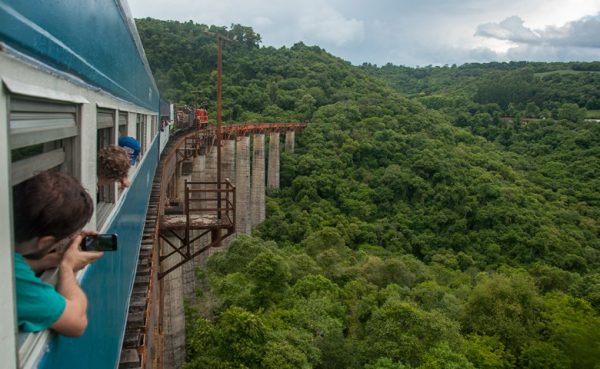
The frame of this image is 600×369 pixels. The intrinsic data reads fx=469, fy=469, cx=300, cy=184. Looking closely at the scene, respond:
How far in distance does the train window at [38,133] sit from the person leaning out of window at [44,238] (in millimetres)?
67

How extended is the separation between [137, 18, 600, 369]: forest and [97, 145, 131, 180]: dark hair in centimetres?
762

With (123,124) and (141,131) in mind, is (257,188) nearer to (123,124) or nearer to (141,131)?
(141,131)

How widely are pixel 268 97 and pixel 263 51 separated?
53.9 ft

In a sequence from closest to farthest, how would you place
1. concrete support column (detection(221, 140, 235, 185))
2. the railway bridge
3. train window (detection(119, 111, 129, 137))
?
train window (detection(119, 111, 129, 137)), the railway bridge, concrete support column (detection(221, 140, 235, 185))

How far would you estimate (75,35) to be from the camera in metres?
1.91

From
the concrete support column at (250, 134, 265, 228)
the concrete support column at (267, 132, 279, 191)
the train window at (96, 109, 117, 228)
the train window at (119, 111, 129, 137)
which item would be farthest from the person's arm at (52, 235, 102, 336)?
the concrete support column at (267, 132, 279, 191)

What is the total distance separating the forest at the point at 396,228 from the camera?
39.5ft

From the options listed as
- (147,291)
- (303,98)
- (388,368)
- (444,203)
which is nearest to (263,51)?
(303,98)

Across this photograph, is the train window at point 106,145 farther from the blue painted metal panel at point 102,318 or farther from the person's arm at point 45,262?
the person's arm at point 45,262

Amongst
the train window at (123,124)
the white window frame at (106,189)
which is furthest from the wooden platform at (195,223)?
the white window frame at (106,189)

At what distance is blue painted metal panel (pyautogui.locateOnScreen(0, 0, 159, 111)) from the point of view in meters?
1.13

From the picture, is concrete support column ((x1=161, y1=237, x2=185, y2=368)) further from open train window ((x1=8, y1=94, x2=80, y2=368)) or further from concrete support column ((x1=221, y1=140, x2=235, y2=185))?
concrete support column ((x1=221, y1=140, x2=235, y2=185))

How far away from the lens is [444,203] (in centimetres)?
3095

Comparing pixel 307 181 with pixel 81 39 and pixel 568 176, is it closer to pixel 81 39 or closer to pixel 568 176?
pixel 568 176
